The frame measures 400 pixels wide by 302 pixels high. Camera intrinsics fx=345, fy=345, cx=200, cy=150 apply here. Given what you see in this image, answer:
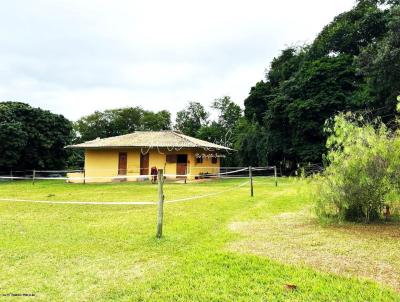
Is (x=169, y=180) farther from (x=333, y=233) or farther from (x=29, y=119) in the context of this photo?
(x=333, y=233)

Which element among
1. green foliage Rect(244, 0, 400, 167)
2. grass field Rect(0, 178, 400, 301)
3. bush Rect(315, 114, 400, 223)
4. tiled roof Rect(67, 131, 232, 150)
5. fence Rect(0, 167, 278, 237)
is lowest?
grass field Rect(0, 178, 400, 301)

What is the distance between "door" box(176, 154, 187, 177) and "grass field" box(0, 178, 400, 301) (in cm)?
1848

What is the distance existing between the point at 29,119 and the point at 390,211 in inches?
1293

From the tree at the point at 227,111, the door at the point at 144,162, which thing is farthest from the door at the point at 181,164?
the tree at the point at 227,111

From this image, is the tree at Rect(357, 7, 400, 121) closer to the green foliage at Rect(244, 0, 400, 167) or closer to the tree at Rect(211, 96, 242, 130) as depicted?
the green foliage at Rect(244, 0, 400, 167)

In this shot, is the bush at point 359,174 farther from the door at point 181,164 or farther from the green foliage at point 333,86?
the door at point 181,164

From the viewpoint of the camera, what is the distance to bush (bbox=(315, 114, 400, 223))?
762 cm

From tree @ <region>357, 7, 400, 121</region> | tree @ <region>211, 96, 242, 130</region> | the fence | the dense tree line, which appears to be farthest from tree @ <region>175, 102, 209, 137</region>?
tree @ <region>357, 7, 400, 121</region>

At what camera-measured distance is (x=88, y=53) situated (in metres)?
22.4

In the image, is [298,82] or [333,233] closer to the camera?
[333,233]

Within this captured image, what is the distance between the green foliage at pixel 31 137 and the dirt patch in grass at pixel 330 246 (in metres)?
27.7

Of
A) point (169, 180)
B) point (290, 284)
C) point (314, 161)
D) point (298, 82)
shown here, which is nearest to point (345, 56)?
point (298, 82)

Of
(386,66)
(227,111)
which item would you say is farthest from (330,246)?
(227,111)

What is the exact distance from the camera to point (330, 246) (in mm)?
6148
